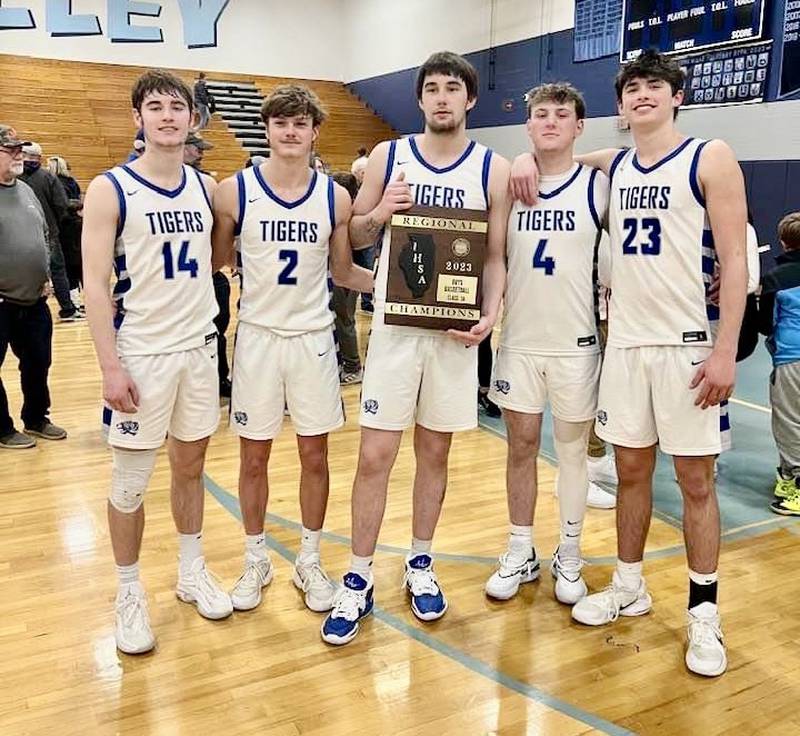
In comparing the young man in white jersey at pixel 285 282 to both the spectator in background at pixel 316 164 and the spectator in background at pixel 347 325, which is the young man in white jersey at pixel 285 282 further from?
the spectator in background at pixel 347 325

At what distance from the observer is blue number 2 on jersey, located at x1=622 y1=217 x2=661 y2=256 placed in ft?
8.25

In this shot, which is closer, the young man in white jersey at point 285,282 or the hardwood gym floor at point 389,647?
the hardwood gym floor at point 389,647

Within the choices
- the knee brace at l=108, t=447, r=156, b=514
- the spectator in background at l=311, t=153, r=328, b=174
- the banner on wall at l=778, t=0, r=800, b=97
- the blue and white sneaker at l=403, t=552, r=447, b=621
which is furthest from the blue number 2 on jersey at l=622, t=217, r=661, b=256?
the banner on wall at l=778, t=0, r=800, b=97

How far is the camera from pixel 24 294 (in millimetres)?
4547

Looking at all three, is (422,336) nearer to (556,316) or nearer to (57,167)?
(556,316)

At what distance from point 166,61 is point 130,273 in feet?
55.9

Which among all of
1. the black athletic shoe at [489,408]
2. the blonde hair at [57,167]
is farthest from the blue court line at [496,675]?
the blonde hair at [57,167]

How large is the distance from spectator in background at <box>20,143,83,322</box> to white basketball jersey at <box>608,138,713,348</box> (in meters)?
6.34

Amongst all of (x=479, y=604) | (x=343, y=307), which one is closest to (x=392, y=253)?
(x=479, y=604)

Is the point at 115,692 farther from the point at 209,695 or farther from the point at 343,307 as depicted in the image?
the point at 343,307

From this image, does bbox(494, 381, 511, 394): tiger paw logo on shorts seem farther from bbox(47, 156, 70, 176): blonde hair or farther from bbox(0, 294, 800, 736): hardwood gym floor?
bbox(47, 156, 70, 176): blonde hair

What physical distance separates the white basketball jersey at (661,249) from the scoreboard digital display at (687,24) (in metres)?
7.47

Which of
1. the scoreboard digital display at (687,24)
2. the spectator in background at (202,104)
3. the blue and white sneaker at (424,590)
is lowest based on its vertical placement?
the blue and white sneaker at (424,590)

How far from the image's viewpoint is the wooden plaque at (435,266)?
2596 mm
